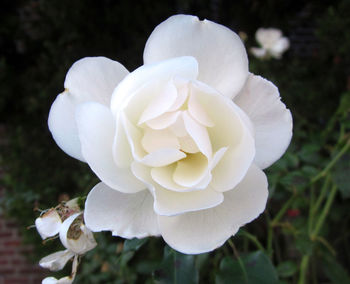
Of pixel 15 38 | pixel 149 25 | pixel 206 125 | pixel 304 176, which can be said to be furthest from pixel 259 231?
pixel 15 38

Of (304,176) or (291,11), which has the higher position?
(304,176)

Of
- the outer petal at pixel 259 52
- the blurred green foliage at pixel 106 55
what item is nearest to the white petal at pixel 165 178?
the blurred green foliage at pixel 106 55

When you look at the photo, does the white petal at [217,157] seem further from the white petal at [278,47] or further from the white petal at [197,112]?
the white petal at [278,47]

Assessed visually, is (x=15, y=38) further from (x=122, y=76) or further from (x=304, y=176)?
(x=122, y=76)

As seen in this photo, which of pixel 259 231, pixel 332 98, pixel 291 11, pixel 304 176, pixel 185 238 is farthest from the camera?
pixel 291 11

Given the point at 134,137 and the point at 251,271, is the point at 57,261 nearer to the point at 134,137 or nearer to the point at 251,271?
the point at 134,137

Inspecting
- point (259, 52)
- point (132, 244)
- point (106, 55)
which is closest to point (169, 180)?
point (132, 244)
